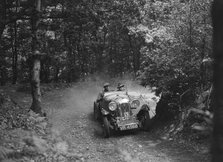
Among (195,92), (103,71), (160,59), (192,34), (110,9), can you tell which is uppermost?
(110,9)

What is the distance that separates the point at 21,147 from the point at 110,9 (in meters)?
9.25

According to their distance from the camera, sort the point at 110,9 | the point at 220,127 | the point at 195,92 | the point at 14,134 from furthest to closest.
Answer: the point at 110,9
the point at 195,92
the point at 14,134
the point at 220,127

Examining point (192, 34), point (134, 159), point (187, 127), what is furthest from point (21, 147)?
point (192, 34)

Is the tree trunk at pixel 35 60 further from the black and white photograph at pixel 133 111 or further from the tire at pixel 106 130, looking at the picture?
the tire at pixel 106 130

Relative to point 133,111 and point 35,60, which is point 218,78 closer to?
point 133,111

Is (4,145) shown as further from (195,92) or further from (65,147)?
(195,92)

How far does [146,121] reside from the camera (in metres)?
14.8

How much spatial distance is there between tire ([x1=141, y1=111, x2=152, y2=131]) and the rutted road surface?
0.96 ft

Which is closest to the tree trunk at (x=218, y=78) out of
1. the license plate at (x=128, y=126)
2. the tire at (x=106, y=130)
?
the license plate at (x=128, y=126)

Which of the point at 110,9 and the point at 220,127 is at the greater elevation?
the point at 110,9

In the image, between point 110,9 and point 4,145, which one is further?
point 110,9

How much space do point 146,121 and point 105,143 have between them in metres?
2.18

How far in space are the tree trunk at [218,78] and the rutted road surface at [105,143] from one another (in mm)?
8407

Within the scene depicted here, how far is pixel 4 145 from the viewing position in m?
10.5
